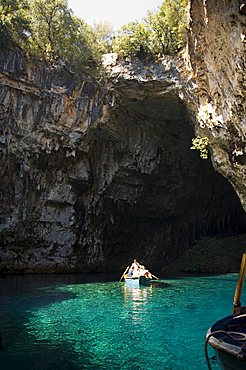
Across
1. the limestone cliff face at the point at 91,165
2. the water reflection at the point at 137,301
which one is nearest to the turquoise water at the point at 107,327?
the water reflection at the point at 137,301

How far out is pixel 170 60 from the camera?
18.6 metres

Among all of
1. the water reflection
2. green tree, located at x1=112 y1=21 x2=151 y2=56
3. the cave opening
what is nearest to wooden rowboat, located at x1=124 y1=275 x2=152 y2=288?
the water reflection

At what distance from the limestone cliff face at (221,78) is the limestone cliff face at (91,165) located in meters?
3.05

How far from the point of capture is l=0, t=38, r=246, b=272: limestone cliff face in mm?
20297

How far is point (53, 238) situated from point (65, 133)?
23.2 ft

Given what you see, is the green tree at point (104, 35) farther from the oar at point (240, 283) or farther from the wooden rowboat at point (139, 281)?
the oar at point (240, 283)

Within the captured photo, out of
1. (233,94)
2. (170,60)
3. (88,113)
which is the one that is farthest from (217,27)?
(88,113)

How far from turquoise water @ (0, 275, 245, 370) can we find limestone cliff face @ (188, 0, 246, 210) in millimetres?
5862

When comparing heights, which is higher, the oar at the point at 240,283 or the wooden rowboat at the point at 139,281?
the oar at the point at 240,283

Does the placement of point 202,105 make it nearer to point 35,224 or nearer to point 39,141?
point 39,141

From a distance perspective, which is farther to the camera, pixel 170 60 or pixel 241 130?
pixel 170 60

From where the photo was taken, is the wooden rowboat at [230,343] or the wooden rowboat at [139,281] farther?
the wooden rowboat at [139,281]

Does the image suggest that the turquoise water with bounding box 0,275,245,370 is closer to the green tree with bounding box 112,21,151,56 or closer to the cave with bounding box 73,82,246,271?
the cave with bounding box 73,82,246,271

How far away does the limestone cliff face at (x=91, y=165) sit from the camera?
20.3 m
